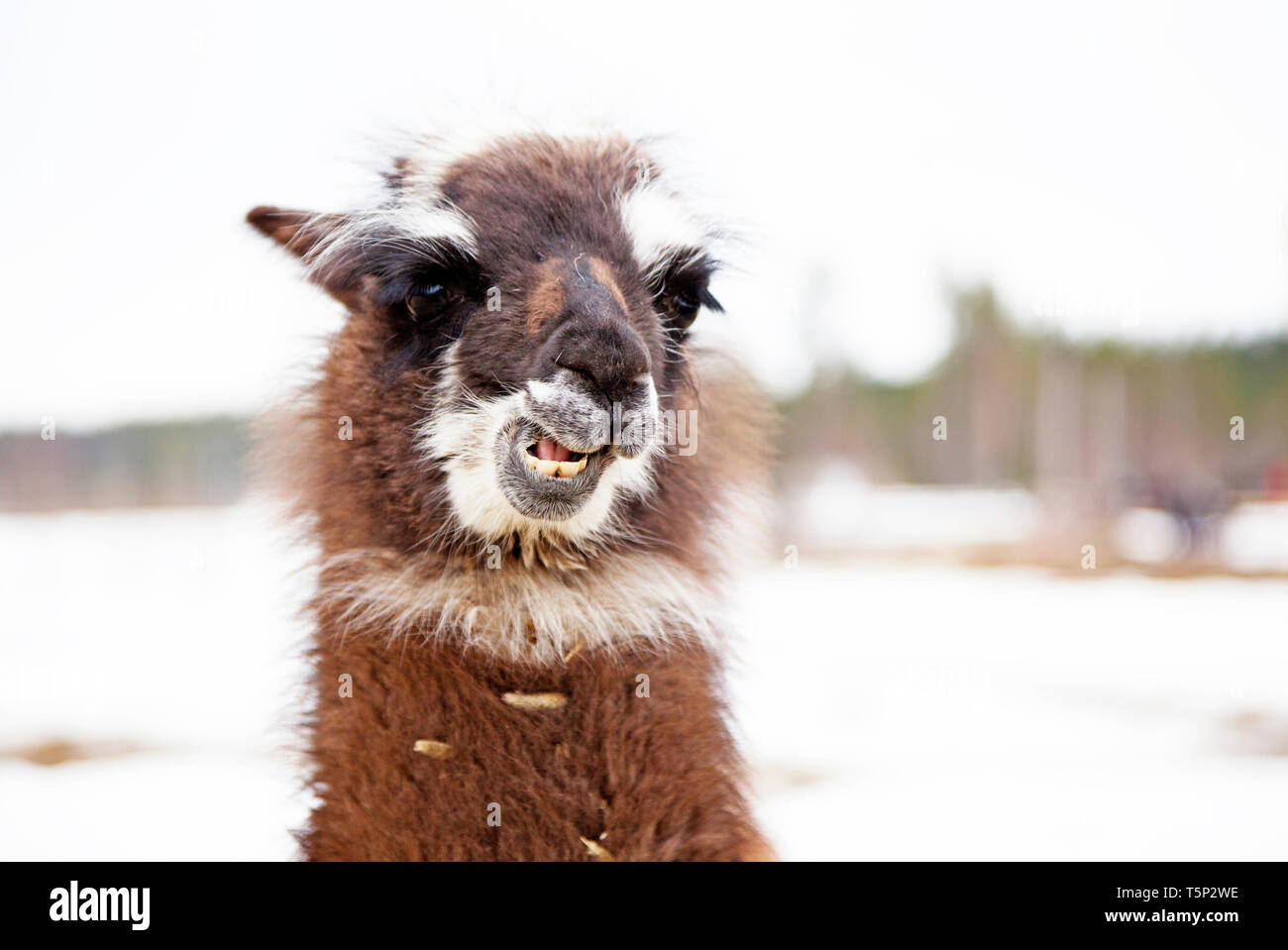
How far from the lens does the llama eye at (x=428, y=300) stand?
68.7 inches

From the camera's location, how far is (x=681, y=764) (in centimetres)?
162

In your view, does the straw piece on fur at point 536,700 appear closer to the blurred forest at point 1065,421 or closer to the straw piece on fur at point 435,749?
the straw piece on fur at point 435,749

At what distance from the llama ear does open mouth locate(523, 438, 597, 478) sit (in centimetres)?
69

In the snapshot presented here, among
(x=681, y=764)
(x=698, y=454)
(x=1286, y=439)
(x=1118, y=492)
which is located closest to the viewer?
(x=681, y=764)

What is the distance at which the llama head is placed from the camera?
1.57m

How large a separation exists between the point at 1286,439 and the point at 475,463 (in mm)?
14461

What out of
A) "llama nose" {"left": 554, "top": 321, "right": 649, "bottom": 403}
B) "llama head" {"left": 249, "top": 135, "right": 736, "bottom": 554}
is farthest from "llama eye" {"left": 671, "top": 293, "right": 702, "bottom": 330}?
"llama nose" {"left": 554, "top": 321, "right": 649, "bottom": 403}

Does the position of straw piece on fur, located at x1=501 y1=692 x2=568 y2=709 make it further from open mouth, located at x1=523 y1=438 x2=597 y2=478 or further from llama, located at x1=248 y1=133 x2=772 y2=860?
open mouth, located at x1=523 y1=438 x2=597 y2=478

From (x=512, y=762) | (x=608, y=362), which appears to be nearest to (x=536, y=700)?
(x=512, y=762)

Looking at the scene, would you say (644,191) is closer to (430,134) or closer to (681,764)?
(430,134)

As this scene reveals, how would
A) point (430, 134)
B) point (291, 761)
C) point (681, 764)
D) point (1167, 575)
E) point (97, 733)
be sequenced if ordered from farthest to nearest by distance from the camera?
1. point (1167, 575)
2. point (97, 733)
3. point (430, 134)
4. point (291, 761)
5. point (681, 764)

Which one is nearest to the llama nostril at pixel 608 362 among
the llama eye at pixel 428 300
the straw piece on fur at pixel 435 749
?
the llama eye at pixel 428 300

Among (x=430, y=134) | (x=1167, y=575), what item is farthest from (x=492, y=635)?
(x=1167, y=575)
